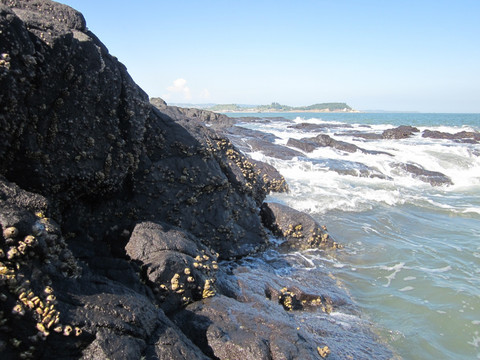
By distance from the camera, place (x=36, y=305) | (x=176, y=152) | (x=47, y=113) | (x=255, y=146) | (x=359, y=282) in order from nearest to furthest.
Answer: (x=36, y=305) < (x=47, y=113) < (x=176, y=152) < (x=359, y=282) < (x=255, y=146)

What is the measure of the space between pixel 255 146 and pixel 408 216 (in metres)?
10.3

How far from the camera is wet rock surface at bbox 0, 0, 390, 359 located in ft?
8.51

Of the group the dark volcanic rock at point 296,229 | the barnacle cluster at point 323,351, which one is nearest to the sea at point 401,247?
the dark volcanic rock at point 296,229

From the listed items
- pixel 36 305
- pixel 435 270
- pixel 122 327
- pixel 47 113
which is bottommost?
pixel 435 270

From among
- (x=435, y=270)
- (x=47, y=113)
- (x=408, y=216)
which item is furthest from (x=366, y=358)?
(x=408, y=216)

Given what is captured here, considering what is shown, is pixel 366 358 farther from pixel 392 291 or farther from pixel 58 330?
pixel 58 330

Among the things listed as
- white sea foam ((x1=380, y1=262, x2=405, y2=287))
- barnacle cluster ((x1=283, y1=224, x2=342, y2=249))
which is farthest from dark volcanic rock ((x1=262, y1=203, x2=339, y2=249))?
white sea foam ((x1=380, y1=262, x2=405, y2=287))

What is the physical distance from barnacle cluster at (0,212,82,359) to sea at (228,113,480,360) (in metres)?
4.52

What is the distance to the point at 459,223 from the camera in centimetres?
1088

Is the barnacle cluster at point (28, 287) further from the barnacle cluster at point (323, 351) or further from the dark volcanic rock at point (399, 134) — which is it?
the dark volcanic rock at point (399, 134)

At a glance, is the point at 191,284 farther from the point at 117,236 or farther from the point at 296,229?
the point at 296,229

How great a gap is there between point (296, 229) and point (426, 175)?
12.1 metres

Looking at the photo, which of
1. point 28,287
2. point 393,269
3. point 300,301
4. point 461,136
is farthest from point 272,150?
point 461,136

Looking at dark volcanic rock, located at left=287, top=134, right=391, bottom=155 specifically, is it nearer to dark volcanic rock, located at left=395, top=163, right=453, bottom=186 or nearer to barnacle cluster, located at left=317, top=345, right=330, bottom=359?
dark volcanic rock, located at left=395, top=163, right=453, bottom=186
